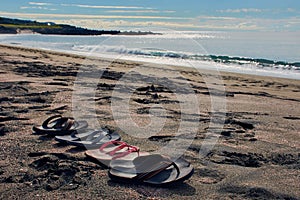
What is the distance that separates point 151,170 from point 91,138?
3.96 feet

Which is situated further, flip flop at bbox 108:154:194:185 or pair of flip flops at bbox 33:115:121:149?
pair of flip flops at bbox 33:115:121:149

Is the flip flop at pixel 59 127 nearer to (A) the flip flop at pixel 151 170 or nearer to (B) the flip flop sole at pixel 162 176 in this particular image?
(A) the flip flop at pixel 151 170

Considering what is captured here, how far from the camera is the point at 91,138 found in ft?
13.5

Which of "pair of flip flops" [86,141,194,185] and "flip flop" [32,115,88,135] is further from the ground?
"flip flop" [32,115,88,135]

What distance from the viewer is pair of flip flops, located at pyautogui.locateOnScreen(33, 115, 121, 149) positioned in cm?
395

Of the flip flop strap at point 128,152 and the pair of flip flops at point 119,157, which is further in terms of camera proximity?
the flip flop strap at point 128,152

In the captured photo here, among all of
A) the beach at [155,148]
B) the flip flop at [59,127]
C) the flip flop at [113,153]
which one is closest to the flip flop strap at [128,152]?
the flip flop at [113,153]

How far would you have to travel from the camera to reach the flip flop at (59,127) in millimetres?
4220

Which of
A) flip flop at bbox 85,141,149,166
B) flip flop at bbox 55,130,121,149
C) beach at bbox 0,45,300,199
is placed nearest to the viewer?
beach at bbox 0,45,300,199

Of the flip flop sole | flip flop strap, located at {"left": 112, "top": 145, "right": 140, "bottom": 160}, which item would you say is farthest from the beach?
flip flop strap, located at {"left": 112, "top": 145, "right": 140, "bottom": 160}

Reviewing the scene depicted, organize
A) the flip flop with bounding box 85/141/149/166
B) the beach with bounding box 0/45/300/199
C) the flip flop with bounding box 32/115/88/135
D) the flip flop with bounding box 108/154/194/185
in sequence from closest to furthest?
the beach with bounding box 0/45/300/199 < the flip flop with bounding box 108/154/194/185 < the flip flop with bounding box 85/141/149/166 < the flip flop with bounding box 32/115/88/135

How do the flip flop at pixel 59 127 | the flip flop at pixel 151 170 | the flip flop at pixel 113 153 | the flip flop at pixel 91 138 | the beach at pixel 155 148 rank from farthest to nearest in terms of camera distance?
the flip flop at pixel 59 127, the flip flop at pixel 91 138, the flip flop at pixel 113 153, the flip flop at pixel 151 170, the beach at pixel 155 148

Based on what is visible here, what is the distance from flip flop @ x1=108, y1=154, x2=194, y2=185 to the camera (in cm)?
304

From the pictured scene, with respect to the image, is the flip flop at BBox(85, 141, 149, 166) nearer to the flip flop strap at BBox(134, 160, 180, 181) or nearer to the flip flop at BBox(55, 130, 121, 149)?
the flip flop at BBox(55, 130, 121, 149)
